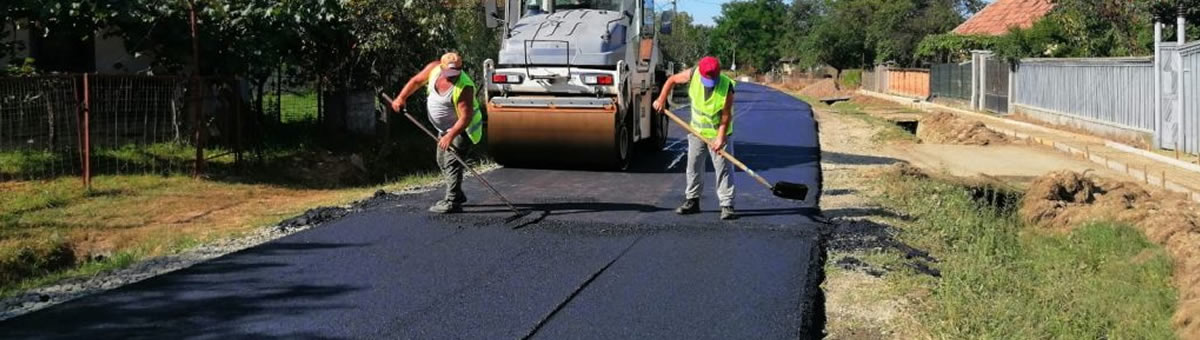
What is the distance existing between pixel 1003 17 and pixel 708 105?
33.6 m

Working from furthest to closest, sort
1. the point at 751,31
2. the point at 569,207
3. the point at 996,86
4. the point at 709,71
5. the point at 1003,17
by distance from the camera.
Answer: the point at 751,31
the point at 1003,17
the point at 996,86
the point at 569,207
the point at 709,71

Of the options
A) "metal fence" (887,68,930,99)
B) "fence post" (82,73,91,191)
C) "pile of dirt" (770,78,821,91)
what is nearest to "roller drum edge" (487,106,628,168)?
"fence post" (82,73,91,191)

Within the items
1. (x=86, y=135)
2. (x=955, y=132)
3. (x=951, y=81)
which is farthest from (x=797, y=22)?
(x=86, y=135)

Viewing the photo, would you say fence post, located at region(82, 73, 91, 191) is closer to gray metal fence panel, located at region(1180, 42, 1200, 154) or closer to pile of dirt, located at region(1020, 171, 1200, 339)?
pile of dirt, located at region(1020, 171, 1200, 339)

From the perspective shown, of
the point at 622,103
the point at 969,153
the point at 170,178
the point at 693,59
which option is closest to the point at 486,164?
the point at 622,103

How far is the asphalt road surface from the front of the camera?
4.94 metres

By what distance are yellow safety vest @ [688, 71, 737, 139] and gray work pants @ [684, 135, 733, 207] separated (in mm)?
124

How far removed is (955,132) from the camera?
742 inches

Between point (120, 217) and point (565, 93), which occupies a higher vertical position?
→ point (565, 93)

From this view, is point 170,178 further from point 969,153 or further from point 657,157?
point 969,153

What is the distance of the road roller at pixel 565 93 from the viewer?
34.7 feet

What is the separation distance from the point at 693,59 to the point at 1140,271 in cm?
4566

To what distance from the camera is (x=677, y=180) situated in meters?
10.7

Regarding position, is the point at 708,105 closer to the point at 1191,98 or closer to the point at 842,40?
the point at 1191,98
